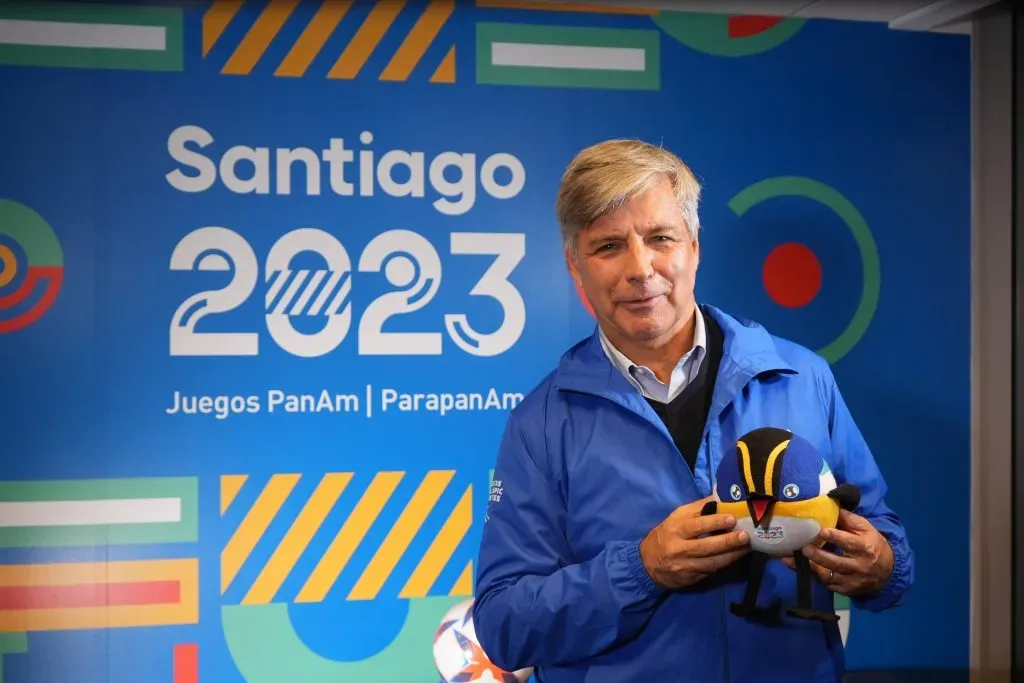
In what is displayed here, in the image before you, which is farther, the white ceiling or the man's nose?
the white ceiling

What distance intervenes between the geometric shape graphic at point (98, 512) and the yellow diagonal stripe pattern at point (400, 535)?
549 millimetres

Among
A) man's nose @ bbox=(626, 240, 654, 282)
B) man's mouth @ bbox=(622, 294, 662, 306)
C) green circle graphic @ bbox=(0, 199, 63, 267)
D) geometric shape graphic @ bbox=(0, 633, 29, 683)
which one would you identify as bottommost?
geometric shape graphic @ bbox=(0, 633, 29, 683)

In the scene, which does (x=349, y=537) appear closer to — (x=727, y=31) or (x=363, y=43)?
(x=363, y=43)

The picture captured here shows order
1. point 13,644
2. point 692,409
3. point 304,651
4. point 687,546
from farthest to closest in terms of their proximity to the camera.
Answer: point 304,651 < point 13,644 < point 692,409 < point 687,546

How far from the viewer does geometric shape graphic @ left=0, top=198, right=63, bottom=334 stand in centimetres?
284

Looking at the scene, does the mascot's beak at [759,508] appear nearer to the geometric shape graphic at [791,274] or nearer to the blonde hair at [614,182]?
the blonde hair at [614,182]

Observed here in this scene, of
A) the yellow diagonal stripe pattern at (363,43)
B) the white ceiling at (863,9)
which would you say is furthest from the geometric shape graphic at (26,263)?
the white ceiling at (863,9)

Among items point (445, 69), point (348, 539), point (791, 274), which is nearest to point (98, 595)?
point (348, 539)

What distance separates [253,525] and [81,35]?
5.23 feet

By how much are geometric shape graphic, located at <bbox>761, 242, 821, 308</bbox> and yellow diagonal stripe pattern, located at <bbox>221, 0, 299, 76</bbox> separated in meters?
1.77

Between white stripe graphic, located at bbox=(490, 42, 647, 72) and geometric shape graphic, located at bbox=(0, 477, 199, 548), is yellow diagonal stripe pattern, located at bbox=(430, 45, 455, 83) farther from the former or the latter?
geometric shape graphic, located at bbox=(0, 477, 199, 548)

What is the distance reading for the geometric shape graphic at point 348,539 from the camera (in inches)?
115

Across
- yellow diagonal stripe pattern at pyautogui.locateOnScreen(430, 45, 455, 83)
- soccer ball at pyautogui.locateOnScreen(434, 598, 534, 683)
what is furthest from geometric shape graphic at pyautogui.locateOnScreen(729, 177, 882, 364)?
soccer ball at pyautogui.locateOnScreen(434, 598, 534, 683)

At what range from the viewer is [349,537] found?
2.97 m
